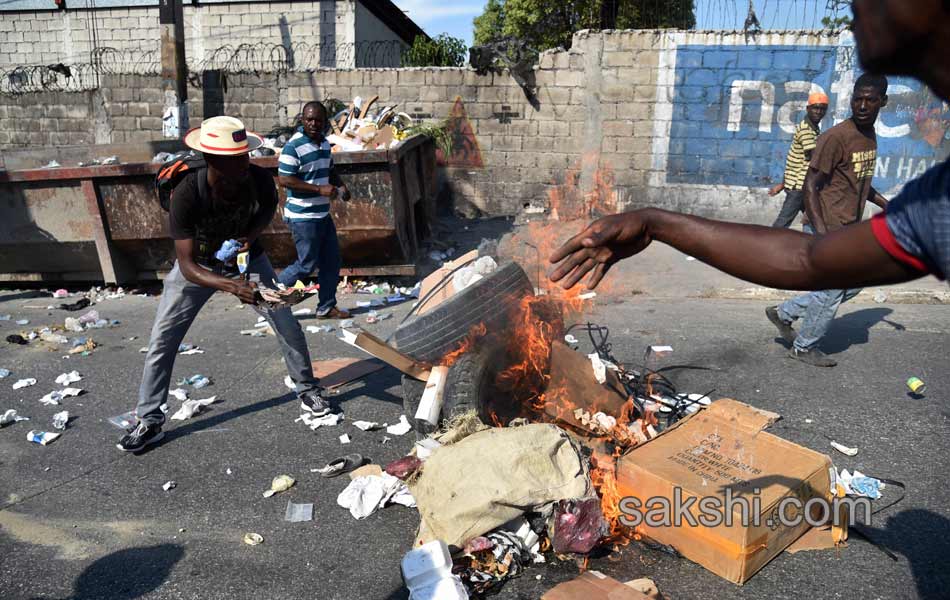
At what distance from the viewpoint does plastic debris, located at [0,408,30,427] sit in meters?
4.39

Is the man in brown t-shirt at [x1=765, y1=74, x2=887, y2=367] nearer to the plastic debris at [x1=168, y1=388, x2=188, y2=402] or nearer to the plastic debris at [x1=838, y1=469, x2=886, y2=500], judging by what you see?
the plastic debris at [x1=838, y1=469, x2=886, y2=500]

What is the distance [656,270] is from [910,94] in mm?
4585

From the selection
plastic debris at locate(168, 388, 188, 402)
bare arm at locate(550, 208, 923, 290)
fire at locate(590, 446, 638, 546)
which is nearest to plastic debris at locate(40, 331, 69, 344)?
plastic debris at locate(168, 388, 188, 402)

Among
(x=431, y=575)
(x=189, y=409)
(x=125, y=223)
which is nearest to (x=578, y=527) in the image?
(x=431, y=575)

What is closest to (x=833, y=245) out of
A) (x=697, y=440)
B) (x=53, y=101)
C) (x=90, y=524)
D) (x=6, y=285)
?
(x=697, y=440)

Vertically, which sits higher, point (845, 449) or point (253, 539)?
point (845, 449)

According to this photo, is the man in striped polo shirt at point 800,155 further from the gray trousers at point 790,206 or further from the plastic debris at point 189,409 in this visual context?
the plastic debris at point 189,409

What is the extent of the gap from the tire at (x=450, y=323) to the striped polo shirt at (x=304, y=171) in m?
2.69

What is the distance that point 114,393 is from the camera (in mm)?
4859

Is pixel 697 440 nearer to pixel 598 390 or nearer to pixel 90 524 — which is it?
pixel 598 390

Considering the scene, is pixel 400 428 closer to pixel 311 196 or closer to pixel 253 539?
pixel 253 539

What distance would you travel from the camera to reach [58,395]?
4.80 metres

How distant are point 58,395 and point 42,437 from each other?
750 millimetres

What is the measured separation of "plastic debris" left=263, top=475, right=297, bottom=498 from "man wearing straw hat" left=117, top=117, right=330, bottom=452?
2.53ft
